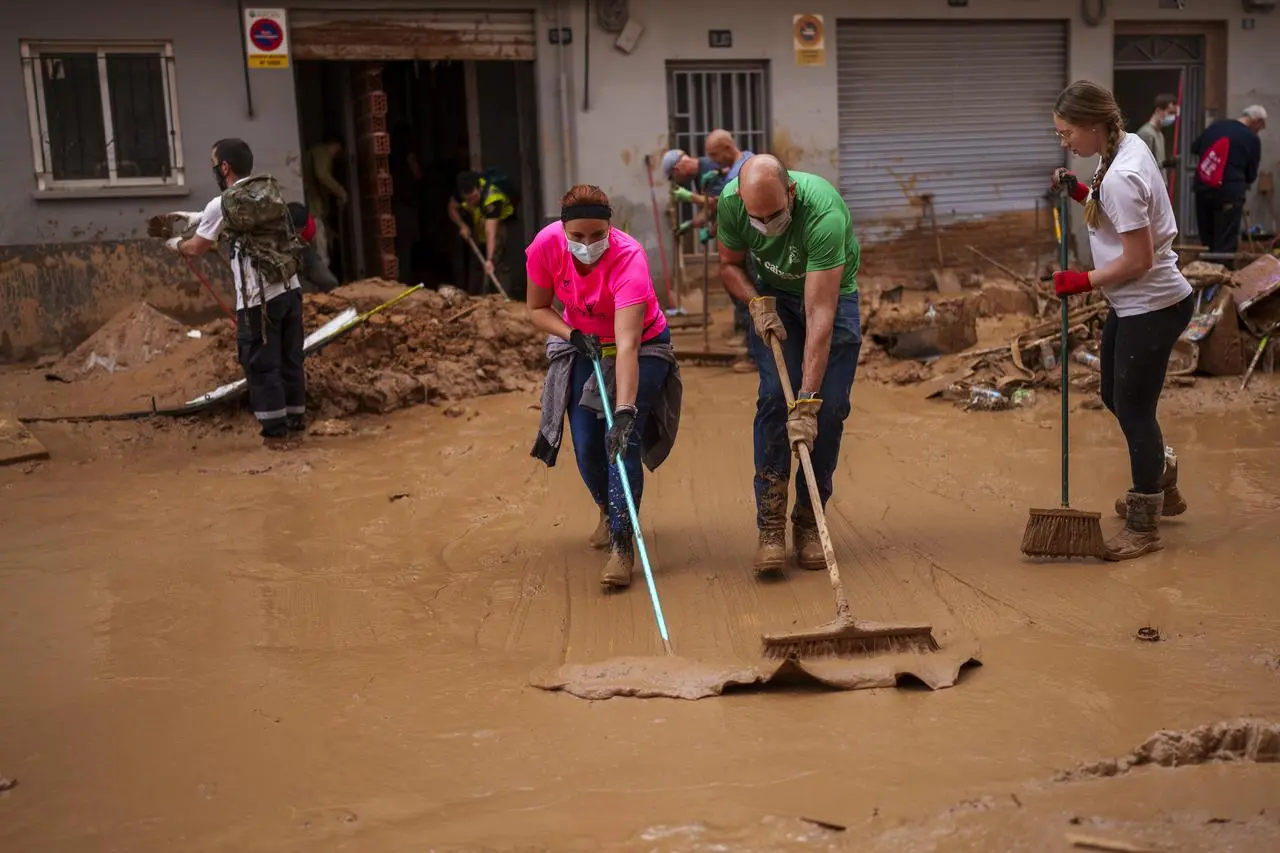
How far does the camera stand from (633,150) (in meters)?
12.4

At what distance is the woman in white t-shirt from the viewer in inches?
181

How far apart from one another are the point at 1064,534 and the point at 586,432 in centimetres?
190

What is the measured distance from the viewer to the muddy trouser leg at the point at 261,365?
295 inches

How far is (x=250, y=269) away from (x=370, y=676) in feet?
13.1

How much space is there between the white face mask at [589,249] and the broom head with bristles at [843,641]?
1727 mm

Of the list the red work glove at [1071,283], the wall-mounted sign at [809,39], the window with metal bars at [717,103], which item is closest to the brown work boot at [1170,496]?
the red work glove at [1071,283]

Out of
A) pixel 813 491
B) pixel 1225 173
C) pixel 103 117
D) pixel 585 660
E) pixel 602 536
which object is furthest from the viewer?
pixel 1225 173

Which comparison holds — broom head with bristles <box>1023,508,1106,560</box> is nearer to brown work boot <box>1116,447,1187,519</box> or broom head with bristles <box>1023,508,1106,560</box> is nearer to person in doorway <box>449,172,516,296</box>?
brown work boot <box>1116,447,1187,519</box>

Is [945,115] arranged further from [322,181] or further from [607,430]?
[607,430]

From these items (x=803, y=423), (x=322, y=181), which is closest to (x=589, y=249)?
(x=803, y=423)

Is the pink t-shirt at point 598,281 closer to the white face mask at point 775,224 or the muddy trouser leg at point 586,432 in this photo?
the muddy trouser leg at point 586,432

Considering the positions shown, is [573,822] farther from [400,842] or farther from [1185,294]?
[1185,294]

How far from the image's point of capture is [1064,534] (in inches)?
193

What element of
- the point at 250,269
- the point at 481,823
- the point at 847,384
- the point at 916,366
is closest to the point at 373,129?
the point at 250,269
